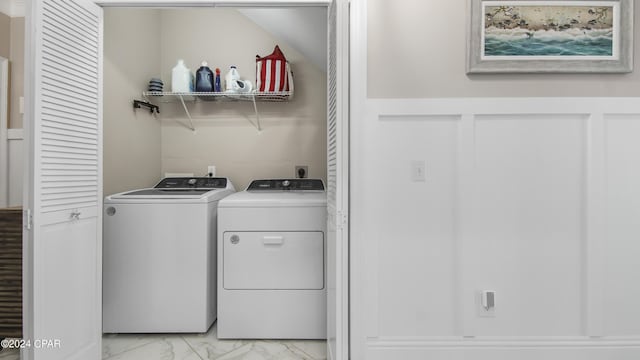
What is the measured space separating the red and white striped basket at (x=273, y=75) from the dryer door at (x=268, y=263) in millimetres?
1232

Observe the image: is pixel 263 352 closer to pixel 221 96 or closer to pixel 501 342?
pixel 501 342

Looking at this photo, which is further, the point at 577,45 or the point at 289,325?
the point at 289,325

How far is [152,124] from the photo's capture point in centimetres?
287

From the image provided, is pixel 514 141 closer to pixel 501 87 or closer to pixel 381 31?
pixel 501 87

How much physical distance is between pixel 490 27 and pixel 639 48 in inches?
29.4

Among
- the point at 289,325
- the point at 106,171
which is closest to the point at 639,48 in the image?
the point at 289,325

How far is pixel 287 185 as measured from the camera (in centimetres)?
273

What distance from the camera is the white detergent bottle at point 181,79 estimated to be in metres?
2.78

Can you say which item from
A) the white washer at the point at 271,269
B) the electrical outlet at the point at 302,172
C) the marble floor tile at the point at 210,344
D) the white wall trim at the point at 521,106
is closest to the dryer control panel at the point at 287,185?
the electrical outlet at the point at 302,172

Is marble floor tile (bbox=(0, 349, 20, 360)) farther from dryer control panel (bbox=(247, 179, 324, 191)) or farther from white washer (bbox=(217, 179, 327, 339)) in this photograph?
dryer control panel (bbox=(247, 179, 324, 191))

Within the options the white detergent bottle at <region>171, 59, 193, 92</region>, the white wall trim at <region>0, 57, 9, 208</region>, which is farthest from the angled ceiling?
the white wall trim at <region>0, 57, 9, 208</region>

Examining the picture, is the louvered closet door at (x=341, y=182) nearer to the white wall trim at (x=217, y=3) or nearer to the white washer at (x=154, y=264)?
the white wall trim at (x=217, y=3)

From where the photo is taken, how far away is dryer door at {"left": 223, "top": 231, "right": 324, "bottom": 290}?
212 cm

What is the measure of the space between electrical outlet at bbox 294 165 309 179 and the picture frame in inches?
64.6
